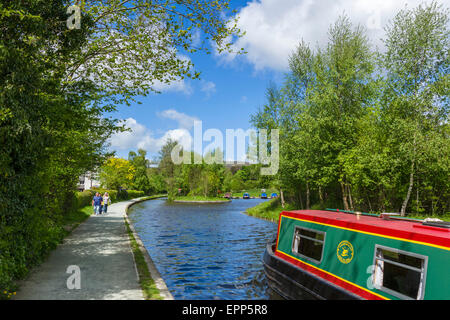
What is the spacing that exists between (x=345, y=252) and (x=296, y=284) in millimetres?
1563

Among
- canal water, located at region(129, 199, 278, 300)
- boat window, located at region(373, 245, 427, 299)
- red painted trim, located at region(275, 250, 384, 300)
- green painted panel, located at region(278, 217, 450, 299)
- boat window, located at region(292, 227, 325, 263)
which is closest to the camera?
green painted panel, located at region(278, 217, 450, 299)

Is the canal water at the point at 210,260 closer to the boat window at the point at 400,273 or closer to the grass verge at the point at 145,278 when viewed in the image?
the grass verge at the point at 145,278

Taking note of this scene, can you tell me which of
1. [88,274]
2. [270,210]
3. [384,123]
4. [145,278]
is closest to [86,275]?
[88,274]

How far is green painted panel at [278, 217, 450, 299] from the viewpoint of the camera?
4.36 meters

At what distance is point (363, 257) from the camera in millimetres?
5711

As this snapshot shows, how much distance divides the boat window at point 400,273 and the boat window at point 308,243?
1570 mm

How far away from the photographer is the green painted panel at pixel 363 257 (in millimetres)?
4363

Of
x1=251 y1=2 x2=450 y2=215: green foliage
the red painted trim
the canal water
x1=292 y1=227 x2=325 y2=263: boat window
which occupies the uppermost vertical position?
x1=251 y1=2 x2=450 y2=215: green foliage

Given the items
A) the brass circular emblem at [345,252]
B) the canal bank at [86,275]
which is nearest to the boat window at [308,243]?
the brass circular emblem at [345,252]

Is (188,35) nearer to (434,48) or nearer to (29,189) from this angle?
(29,189)

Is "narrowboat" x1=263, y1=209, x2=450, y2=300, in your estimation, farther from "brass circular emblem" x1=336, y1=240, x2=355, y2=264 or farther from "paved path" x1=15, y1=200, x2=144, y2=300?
"paved path" x1=15, y1=200, x2=144, y2=300

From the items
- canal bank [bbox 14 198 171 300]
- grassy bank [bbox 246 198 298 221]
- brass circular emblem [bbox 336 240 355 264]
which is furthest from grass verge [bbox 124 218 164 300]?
grassy bank [bbox 246 198 298 221]

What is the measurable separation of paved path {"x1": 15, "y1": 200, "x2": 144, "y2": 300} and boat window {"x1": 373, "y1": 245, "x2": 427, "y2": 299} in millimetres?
4216

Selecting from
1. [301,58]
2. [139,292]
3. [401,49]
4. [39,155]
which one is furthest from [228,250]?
[301,58]
